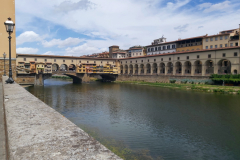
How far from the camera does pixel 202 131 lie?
14.8 meters

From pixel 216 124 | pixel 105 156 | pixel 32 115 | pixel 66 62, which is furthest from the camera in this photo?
pixel 66 62

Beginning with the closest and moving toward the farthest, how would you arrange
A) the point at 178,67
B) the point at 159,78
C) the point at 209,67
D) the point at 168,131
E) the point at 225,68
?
the point at 168,131 < the point at 225,68 < the point at 209,67 < the point at 178,67 < the point at 159,78

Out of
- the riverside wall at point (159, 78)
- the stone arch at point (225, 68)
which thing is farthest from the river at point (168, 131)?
the stone arch at point (225, 68)

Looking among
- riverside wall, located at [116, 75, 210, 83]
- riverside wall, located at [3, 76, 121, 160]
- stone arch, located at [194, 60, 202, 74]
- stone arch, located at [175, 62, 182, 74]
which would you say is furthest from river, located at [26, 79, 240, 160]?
stone arch, located at [175, 62, 182, 74]

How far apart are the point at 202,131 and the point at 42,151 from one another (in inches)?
576

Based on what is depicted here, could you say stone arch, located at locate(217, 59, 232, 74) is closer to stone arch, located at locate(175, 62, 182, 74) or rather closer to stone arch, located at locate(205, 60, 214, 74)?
stone arch, located at locate(205, 60, 214, 74)

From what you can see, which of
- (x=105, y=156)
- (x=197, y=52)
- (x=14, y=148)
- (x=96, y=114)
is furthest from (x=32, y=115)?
(x=197, y=52)

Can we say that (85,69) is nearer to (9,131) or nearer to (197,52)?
(197,52)

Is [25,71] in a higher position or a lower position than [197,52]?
lower

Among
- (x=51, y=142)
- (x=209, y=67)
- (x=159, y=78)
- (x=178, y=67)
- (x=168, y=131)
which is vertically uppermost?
(x=178, y=67)

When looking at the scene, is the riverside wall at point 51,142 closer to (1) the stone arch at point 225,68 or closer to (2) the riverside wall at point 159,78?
(2) the riverside wall at point 159,78

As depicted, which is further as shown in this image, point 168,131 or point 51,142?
point 168,131

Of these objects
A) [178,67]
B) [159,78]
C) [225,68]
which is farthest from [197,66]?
[159,78]

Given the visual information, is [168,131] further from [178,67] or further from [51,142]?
[178,67]
